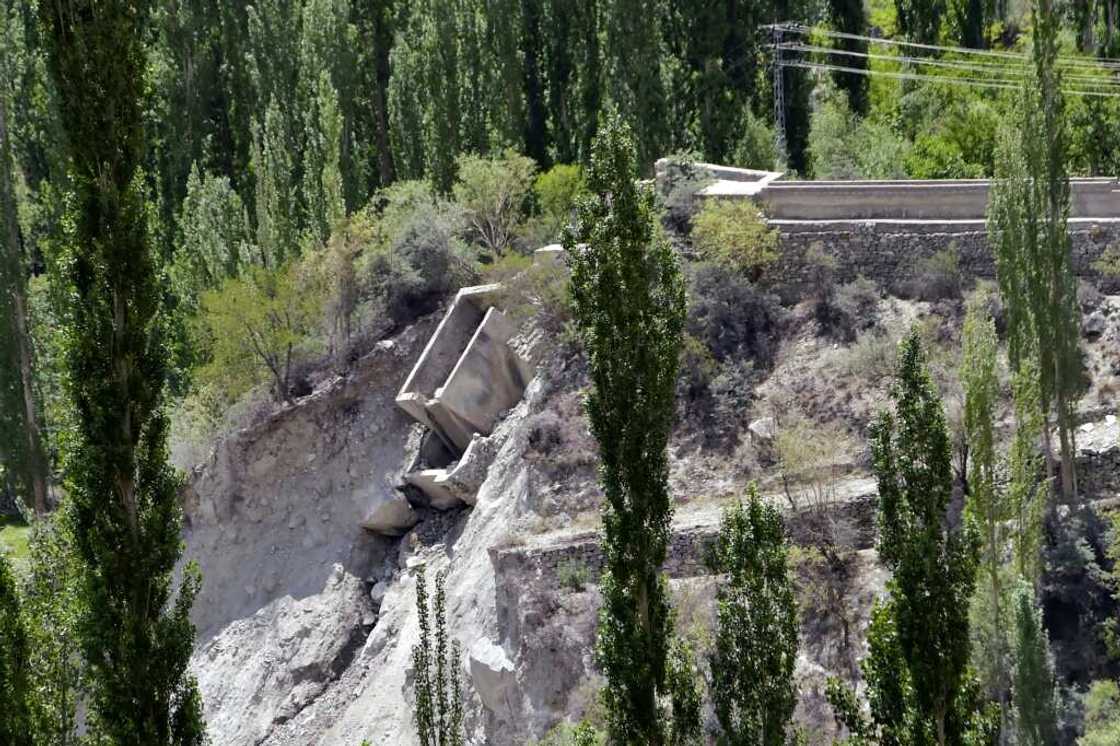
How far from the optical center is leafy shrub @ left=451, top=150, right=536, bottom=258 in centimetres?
3559

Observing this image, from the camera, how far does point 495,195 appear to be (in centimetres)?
3578

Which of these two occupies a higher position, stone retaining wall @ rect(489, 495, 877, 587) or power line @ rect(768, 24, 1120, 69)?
power line @ rect(768, 24, 1120, 69)

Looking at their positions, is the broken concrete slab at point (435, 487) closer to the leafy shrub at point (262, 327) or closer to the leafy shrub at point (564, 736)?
the leafy shrub at point (262, 327)

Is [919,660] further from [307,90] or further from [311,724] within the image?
[307,90]

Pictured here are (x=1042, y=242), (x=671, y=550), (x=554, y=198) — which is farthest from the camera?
(x=554, y=198)

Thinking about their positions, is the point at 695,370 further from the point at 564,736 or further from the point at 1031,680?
the point at 1031,680

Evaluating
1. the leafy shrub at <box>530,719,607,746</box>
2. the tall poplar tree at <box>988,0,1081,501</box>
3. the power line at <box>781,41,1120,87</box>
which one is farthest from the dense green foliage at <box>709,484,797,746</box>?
the power line at <box>781,41,1120,87</box>

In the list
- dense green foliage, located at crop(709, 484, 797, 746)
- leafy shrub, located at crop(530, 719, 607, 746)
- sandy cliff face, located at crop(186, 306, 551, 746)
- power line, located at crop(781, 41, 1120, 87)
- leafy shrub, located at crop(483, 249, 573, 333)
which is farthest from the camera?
power line, located at crop(781, 41, 1120, 87)

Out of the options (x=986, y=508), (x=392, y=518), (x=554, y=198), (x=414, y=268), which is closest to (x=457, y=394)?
(x=392, y=518)

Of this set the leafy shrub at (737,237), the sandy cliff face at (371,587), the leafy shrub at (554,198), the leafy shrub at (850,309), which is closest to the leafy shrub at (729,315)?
the leafy shrub at (737,237)

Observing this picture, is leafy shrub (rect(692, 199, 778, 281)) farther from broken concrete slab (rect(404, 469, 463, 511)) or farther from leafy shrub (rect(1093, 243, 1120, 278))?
broken concrete slab (rect(404, 469, 463, 511))

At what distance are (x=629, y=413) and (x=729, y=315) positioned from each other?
11.6 m

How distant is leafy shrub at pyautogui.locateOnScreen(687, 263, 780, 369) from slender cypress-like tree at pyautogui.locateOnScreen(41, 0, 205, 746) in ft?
45.7

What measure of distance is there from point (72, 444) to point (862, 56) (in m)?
24.6
